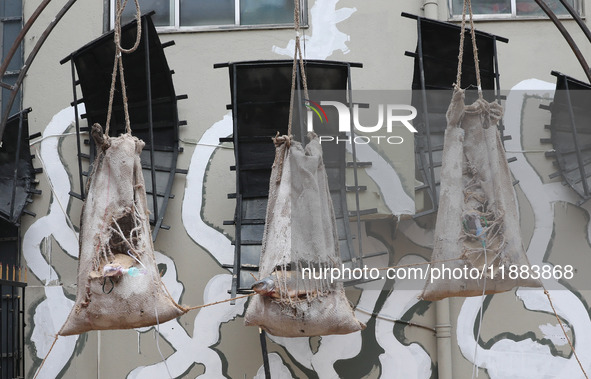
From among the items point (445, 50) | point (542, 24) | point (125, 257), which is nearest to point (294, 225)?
point (125, 257)

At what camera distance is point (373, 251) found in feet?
21.0

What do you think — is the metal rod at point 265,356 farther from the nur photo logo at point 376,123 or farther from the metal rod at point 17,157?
the metal rod at point 17,157

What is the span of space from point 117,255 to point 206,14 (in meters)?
2.75

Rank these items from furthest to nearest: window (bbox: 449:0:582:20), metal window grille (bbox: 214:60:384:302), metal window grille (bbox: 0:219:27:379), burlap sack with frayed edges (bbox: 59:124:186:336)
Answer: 1. window (bbox: 449:0:582:20)
2. metal window grille (bbox: 214:60:384:302)
3. metal window grille (bbox: 0:219:27:379)
4. burlap sack with frayed edges (bbox: 59:124:186:336)

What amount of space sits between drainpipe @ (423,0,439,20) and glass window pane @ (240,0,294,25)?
3.63 ft

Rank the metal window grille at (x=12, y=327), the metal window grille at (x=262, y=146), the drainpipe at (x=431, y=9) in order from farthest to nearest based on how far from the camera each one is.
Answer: the drainpipe at (x=431, y=9) < the metal window grille at (x=262, y=146) < the metal window grille at (x=12, y=327)

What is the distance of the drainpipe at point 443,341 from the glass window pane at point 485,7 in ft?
7.91

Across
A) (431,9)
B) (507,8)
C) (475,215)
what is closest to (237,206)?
(475,215)

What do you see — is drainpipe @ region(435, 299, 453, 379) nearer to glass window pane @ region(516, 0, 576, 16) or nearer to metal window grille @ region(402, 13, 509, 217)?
metal window grille @ region(402, 13, 509, 217)

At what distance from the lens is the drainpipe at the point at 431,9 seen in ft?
21.9

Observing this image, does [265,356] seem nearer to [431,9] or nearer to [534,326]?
[534,326]

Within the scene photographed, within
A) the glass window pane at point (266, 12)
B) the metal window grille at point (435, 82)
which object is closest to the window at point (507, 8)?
the metal window grille at point (435, 82)

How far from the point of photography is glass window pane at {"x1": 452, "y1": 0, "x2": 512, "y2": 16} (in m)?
6.84

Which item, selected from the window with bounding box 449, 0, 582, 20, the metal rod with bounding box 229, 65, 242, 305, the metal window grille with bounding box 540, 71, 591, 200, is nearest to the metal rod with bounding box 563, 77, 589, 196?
the metal window grille with bounding box 540, 71, 591, 200
